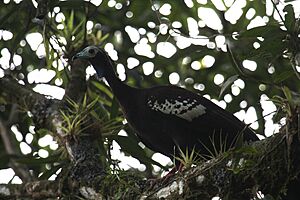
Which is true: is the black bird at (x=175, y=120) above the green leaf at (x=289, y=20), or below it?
below

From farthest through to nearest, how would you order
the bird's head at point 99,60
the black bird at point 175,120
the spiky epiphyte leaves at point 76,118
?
the bird's head at point 99,60 → the black bird at point 175,120 → the spiky epiphyte leaves at point 76,118

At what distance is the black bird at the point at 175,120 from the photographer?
13.5 ft

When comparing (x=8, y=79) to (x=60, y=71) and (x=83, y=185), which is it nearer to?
(x=60, y=71)

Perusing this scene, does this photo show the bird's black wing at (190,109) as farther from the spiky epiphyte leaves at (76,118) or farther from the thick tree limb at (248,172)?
the thick tree limb at (248,172)

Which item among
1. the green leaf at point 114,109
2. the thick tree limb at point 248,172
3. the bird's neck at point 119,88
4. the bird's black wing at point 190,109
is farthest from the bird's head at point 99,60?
the thick tree limb at point 248,172

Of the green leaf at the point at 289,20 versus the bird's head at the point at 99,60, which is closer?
the green leaf at the point at 289,20

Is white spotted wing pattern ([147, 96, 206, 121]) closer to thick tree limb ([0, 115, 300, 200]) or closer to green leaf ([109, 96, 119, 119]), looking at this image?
green leaf ([109, 96, 119, 119])

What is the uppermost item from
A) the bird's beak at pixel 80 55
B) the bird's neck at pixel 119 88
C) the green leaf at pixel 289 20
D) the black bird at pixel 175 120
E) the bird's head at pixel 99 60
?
the green leaf at pixel 289 20

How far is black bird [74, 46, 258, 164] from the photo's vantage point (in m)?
4.12

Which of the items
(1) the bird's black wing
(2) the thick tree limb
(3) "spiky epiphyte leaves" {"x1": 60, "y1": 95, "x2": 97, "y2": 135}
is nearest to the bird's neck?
(1) the bird's black wing

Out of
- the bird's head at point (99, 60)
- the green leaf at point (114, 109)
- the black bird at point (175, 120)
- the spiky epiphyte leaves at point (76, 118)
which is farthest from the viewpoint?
the bird's head at point (99, 60)

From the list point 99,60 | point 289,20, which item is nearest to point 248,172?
point 289,20

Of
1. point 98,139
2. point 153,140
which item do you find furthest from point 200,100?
point 98,139

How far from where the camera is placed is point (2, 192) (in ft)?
12.5
